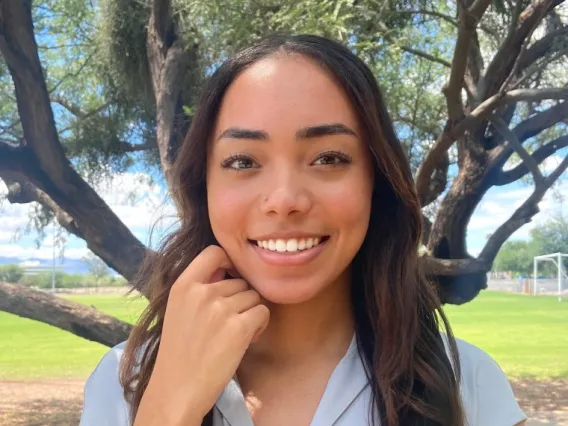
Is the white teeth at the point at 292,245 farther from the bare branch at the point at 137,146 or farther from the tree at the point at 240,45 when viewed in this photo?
the bare branch at the point at 137,146

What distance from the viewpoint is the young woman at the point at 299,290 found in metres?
0.68

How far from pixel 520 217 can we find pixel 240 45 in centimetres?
164

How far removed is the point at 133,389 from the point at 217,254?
0.64 feet

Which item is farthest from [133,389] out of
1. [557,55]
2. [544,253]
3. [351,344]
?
[544,253]

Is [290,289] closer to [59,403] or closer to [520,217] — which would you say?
[520,217]

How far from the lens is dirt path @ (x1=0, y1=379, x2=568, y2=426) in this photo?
155 inches

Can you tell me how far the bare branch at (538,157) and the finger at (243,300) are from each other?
9.70 feet

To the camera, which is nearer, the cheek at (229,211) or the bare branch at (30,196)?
the cheek at (229,211)

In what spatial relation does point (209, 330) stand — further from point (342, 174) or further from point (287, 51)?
point (287, 51)

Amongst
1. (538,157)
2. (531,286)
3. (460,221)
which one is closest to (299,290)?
(460,221)

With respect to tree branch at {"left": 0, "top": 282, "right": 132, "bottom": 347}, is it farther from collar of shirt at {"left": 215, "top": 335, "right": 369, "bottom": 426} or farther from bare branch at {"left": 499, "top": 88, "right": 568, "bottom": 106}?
collar of shirt at {"left": 215, "top": 335, "right": 369, "bottom": 426}

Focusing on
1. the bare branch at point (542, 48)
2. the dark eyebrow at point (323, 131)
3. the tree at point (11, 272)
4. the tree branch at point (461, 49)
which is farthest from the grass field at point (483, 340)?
the dark eyebrow at point (323, 131)

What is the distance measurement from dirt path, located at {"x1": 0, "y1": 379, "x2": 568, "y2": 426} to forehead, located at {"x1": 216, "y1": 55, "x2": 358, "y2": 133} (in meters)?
3.53

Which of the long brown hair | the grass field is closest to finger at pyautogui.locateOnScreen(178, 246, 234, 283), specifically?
the long brown hair
